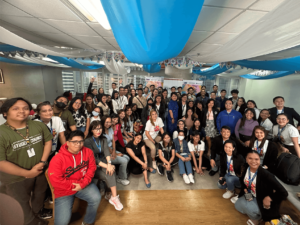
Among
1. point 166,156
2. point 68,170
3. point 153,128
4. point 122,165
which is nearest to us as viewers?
point 68,170

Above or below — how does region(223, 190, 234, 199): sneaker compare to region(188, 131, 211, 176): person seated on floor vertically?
below

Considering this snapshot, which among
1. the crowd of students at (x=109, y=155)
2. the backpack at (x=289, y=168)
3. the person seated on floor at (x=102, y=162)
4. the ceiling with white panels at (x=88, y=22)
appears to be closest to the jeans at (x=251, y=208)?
the crowd of students at (x=109, y=155)

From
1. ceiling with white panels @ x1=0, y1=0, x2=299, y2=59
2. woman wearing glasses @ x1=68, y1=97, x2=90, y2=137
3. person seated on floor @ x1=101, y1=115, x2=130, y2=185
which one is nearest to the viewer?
ceiling with white panels @ x1=0, y1=0, x2=299, y2=59

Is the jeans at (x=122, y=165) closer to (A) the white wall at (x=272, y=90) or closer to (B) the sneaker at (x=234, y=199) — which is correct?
(B) the sneaker at (x=234, y=199)

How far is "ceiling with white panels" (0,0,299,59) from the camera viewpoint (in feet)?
4.69

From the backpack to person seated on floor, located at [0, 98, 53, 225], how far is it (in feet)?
10.2

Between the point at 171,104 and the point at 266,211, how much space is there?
2513 mm

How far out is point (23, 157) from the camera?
132cm

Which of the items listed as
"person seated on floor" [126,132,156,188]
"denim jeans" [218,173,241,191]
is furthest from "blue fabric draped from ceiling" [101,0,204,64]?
"denim jeans" [218,173,241,191]

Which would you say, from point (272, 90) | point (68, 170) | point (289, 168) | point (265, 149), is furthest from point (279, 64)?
point (272, 90)

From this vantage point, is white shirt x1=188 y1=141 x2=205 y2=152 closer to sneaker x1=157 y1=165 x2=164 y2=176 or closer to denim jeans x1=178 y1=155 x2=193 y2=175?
denim jeans x1=178 y1=155 x2=193 y2=175

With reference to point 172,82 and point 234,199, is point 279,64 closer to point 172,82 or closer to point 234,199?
point 234,199

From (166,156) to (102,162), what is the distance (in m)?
1.23

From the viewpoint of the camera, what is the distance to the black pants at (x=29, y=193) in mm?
1307
